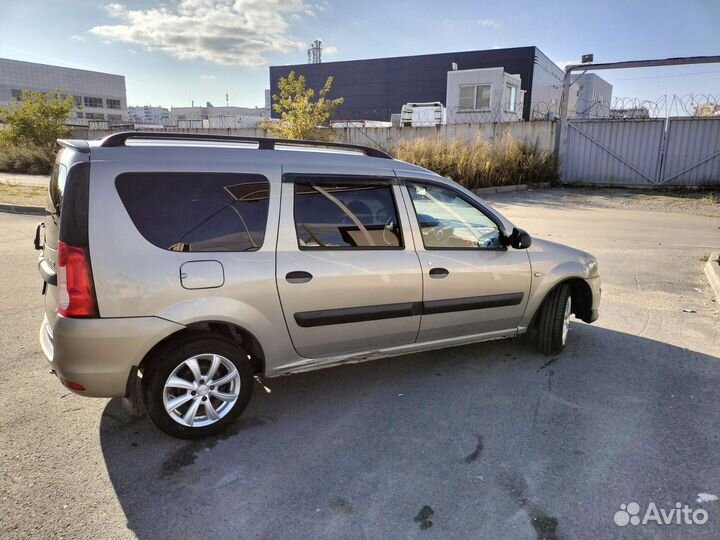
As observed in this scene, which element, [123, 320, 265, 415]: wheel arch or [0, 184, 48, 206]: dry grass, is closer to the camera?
[123, 320, 265, 415]: wheel arch

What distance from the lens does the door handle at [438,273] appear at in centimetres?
382

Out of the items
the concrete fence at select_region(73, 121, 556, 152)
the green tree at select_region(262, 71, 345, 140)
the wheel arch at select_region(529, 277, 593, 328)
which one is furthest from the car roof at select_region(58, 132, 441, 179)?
the concrete fence at select_region(73, 121, 556, 152)

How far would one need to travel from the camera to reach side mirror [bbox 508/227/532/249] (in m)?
4.13

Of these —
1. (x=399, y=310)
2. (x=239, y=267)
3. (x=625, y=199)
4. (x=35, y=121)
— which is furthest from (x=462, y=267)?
(x=35, y=121)

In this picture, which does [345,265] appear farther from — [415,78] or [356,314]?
[415,78]

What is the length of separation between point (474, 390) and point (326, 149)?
88.1 inches

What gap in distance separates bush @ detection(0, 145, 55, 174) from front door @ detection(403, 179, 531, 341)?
25.0m

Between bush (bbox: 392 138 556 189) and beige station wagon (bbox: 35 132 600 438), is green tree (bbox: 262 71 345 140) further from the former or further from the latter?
beige station wagon (bbox: 35 132 600 438)

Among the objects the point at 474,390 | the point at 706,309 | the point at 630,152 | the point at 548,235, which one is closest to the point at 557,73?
the point at 630,152

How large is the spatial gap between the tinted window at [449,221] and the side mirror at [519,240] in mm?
111

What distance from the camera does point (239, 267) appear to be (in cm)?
316

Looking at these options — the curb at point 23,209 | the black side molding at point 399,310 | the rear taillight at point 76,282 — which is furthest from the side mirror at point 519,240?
the curb at point 23,209

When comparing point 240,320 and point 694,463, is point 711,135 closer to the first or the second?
point 694,463

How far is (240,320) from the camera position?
3.19 meters
